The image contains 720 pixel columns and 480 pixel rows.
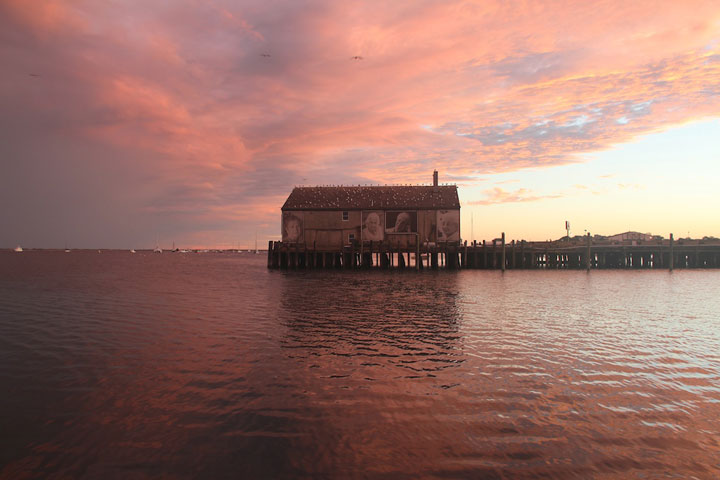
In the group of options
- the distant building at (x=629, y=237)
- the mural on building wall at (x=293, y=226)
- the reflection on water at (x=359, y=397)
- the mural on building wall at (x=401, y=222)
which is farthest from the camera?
the distant building at (x=629, y=237)

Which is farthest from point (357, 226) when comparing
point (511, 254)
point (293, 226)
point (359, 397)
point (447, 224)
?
point (359, 397)

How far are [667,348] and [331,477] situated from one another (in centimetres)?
1092

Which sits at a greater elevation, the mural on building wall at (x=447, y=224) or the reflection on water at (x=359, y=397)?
the mural on building wall at (x=447, y=224)

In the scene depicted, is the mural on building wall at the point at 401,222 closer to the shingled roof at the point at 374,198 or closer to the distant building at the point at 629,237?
the shingled roof at the point at 374,198

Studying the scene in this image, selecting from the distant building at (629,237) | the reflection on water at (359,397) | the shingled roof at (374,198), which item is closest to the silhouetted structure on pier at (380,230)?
the shingled roof at (374,198)

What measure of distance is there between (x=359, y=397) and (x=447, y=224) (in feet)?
128

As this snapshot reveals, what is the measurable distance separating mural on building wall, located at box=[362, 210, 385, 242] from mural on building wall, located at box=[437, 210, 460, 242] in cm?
637

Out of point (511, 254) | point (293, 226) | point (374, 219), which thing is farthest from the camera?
point (511, 254)

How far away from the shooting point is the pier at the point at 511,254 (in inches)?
1789

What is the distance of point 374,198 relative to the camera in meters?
47.2

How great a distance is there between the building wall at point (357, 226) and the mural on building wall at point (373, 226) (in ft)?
0.37

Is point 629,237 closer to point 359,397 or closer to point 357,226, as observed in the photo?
point 357,226

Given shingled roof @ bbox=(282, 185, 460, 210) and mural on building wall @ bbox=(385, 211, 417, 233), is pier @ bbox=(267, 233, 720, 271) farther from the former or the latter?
shingled roof @ bbox=(282, 185, 460, 210)

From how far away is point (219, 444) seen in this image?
5621mm
